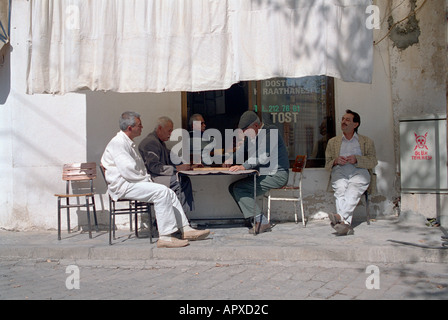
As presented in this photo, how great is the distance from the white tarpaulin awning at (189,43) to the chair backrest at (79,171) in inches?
47.2

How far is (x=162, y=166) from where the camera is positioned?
595 cm

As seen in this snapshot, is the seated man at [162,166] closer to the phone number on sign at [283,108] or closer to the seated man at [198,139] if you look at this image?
the seated man at [198,139]

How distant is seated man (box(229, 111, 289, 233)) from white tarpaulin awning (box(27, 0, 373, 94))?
0.85 meters

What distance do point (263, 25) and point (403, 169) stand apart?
2.81m

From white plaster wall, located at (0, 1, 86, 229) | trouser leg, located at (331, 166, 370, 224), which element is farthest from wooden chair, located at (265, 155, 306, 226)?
white plaster wall, located at (0, 1, 86, 229)

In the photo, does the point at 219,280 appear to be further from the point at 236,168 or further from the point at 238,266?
the point at 236,168

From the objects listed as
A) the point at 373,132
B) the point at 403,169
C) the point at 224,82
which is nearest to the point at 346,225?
the point at 403,169

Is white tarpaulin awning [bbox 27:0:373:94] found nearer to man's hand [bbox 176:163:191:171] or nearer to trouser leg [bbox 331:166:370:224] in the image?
man's hand [bbox 176:163:191:171]

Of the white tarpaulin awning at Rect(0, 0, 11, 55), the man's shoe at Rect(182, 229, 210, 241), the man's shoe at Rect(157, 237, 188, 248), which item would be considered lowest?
the man's shoe at Rect(157, 237, 188, 248)

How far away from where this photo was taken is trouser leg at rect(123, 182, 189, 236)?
534 cm

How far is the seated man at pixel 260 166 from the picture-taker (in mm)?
5977

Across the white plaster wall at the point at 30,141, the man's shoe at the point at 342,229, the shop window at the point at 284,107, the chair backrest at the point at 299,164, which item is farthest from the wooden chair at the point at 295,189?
the white plaster wall at the point at 30,141

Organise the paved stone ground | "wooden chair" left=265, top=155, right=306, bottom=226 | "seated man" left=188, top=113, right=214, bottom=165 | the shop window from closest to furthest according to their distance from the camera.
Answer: the paved stone ground
"wooden chair" left=265, top=155, right=306, bottom=226
"seated man" left=188, top=113, right=214, bottom=165
the shop window

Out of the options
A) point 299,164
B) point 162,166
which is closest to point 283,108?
point 299,164
